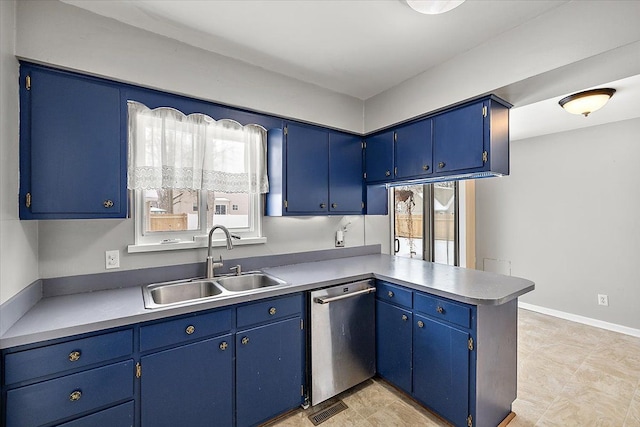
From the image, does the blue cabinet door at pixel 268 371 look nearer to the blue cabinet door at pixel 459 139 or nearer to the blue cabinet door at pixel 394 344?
the blue cabinet door at pixel 394 344

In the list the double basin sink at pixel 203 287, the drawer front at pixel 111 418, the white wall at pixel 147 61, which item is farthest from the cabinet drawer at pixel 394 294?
the drawer front at pixel 111 418

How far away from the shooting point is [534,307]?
4062 millimetres

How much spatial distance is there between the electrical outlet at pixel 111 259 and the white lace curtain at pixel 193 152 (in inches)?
17.7

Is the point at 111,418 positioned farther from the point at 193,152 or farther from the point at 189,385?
the point at 193,152

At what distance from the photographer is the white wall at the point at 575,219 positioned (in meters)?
3.30

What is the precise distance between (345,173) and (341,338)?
1527 millimetres

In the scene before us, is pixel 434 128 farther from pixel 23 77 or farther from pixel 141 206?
pixel 23 77

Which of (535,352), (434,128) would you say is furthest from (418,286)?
(535,352)

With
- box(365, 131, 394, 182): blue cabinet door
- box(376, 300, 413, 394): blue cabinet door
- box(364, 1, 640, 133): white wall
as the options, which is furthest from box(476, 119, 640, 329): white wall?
box(376, 300, 413, 394): blue cabinet door

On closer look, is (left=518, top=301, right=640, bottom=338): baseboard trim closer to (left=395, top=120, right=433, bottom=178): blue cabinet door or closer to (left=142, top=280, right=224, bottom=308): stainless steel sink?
(left=395, top=120, right=433, bottom=178): blue cabinet door

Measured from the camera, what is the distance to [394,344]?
2176 mm

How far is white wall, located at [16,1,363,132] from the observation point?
1511 mm

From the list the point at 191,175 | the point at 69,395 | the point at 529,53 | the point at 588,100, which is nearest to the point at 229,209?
the point at 191,175

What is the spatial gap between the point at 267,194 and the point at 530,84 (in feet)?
6.85
